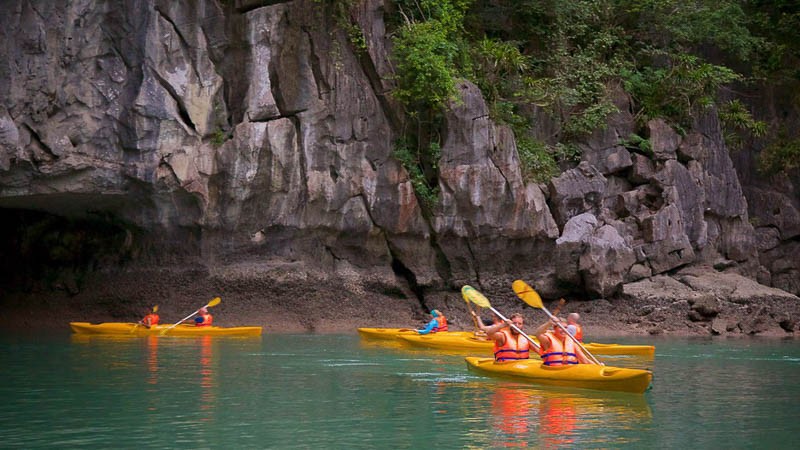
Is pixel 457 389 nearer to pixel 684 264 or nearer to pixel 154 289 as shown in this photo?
pixel 154 289

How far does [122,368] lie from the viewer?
14859mm

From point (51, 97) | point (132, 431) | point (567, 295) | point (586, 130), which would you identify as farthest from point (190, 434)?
point (586, 130)

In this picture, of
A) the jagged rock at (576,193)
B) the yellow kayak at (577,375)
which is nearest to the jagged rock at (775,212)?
the jagged rock at (576,193)

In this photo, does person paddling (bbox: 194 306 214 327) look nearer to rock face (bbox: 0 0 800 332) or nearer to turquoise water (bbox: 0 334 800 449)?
rock face (bbox: 0 0 800 332)

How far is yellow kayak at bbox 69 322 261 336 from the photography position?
824 inches

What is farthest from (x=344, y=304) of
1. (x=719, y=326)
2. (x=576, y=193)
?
(x=719, y=326)

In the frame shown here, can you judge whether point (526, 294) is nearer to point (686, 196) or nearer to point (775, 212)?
point (686, 196)

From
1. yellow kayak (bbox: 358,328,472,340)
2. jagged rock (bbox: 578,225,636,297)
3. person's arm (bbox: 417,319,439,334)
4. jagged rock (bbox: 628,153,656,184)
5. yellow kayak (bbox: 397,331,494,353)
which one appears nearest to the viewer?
yellow kayak (bbox: 397,331,494,353)

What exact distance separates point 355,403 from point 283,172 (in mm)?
11765

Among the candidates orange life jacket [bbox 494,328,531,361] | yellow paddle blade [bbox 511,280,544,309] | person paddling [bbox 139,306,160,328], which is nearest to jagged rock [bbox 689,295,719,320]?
yellow paddle blade [bbox 511,280,544,309]

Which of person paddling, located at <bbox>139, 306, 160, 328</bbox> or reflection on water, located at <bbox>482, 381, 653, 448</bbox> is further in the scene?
person paddling, located at <bbox>139, 306, 160, 328</bbox>

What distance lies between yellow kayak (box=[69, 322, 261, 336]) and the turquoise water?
9.12 ft

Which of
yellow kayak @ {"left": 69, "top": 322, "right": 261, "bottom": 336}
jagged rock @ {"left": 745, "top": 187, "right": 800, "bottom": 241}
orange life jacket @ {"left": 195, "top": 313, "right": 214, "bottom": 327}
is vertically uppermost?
jagged rock @ {"left": 745, "top": 187, "right": 800, "bottom": 241}

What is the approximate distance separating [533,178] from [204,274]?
8646 millimetres
